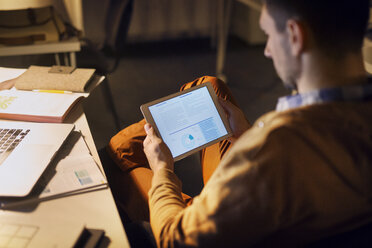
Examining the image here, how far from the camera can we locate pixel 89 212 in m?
0.80

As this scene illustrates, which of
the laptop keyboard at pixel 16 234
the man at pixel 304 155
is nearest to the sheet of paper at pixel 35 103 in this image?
the laptop keyboard at pixel 16 234

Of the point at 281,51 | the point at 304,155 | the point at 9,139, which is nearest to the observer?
the point at 304,155

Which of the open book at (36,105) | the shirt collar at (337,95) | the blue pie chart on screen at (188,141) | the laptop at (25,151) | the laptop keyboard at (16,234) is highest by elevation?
the shirt collar at (337,95)

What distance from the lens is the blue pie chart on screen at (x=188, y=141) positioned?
1080mm

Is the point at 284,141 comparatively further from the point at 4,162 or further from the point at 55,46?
the point at 55,46

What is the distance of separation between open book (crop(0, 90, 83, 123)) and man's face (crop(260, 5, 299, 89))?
2.15 ft

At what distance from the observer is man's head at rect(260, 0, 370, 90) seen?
654 mm

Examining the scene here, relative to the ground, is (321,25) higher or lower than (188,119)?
higher

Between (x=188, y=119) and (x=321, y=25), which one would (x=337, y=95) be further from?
(x=188, y=119)

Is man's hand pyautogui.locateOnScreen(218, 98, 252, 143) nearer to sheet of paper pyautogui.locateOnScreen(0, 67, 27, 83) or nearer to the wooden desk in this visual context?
the wooden desk

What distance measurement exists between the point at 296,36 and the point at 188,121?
49 cm

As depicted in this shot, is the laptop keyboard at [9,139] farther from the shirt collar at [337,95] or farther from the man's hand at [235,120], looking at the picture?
the shirt collar at [337,95]

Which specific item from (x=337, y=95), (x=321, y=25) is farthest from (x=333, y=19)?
(x=337, y=95)

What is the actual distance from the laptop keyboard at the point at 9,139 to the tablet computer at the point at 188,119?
0.33 metres
